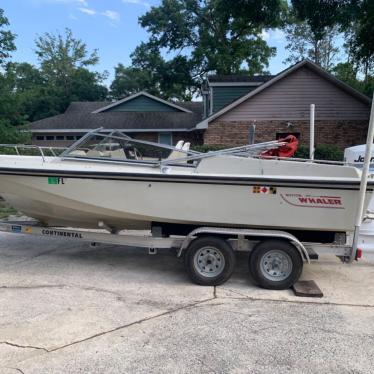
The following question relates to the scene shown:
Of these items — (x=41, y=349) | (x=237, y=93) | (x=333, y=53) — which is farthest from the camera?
(x=333, y=53)

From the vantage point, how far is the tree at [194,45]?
36.6 meters

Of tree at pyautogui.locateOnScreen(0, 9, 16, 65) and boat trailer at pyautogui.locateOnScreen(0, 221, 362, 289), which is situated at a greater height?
tree at pyautogui.locateOnScreen(0, 9, 16, 65)

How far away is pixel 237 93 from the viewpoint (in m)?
23.1

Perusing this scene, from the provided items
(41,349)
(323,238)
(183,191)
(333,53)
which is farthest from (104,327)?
(333,53)

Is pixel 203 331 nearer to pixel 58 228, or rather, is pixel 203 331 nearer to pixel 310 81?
pixel 58 228

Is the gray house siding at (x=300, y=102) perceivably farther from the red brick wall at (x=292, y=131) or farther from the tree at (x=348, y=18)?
the tree at (x=348, y=18)

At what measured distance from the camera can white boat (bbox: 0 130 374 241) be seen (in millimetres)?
4957

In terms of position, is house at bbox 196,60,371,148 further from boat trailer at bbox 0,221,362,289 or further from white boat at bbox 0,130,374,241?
boat trailer at bbox 0,221,362,289

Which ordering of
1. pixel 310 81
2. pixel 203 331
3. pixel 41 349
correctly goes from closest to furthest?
pixel 41 349 → pixel 203 331 → pixel 310 81

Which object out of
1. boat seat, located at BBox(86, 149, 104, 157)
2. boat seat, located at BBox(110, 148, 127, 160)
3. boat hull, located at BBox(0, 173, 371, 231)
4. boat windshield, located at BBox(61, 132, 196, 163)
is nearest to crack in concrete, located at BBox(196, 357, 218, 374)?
boat hull, located at BBox(0, 173, 371, 231)

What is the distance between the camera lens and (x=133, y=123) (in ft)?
85.5

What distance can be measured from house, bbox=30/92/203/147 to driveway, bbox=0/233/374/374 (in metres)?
18.0

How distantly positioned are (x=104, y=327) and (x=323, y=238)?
9.60 feet

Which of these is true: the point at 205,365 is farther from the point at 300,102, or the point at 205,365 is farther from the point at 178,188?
the point at 300,102
